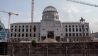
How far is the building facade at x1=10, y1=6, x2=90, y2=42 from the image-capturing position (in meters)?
104

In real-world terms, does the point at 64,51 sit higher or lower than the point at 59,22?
lower

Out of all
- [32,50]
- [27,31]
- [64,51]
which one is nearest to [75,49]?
[64,51]

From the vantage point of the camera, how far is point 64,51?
163 ft

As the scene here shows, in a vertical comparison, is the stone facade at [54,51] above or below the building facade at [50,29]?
below

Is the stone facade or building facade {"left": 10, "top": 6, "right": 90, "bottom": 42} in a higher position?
building facade {"left": 10, "top": 6, "right": 90, "bottom": 42}

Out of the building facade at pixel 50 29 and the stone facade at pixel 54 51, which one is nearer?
the stone facade at pixel 54 51

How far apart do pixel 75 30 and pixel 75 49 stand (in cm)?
5869

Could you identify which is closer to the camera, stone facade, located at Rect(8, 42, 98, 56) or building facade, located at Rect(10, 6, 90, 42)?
stone facade, located at Rect(8, 42, 98, 56)

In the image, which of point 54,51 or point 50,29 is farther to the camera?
point 50,29

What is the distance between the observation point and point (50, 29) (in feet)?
342

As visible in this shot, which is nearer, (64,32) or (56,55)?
(56,55)

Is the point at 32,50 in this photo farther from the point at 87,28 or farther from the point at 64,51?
the point at 87,28

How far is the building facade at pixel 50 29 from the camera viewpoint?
10412 cm

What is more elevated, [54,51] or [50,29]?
[50,29]
